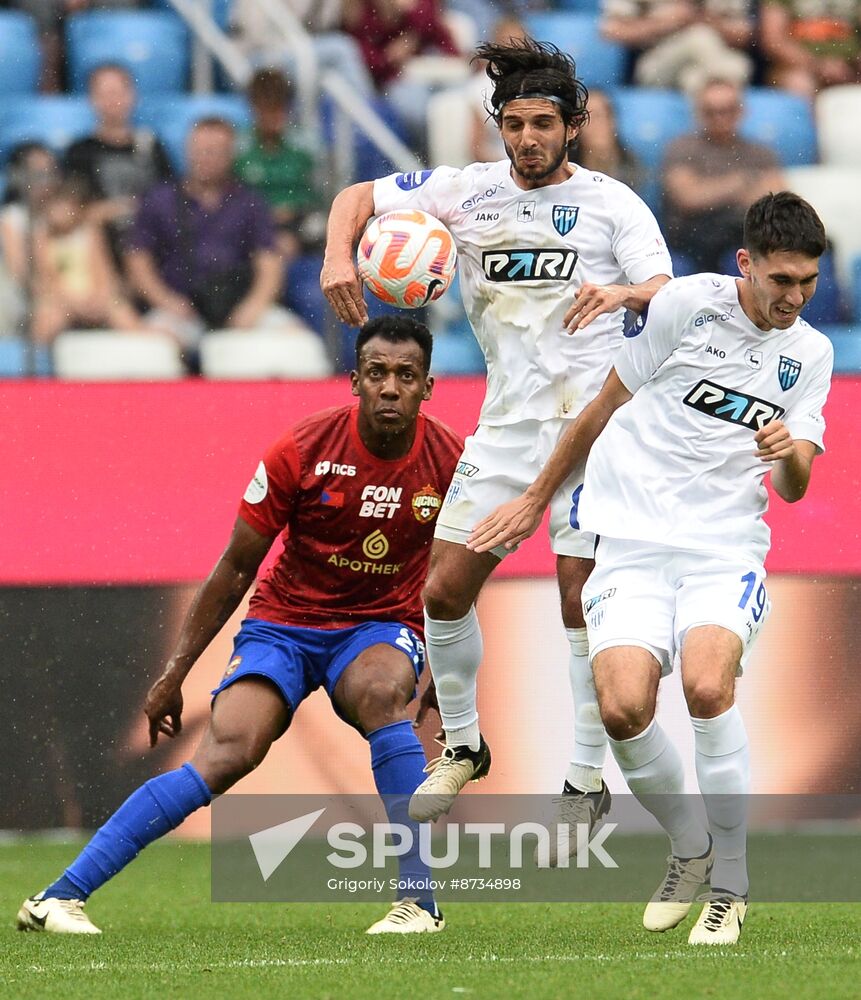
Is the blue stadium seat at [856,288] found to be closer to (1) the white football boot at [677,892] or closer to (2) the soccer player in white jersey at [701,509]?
(2) the soccer player in white jersey at [701,509]

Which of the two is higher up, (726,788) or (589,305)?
(589,305)

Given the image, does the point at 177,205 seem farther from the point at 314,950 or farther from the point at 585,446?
the point at 314,950

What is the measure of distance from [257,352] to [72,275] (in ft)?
3.25

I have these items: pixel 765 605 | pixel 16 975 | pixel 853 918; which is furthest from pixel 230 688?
pixel 853 918

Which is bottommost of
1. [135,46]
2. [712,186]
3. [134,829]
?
[134,829]

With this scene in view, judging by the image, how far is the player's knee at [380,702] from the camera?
5.62m

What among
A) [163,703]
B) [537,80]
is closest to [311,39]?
[537,80]

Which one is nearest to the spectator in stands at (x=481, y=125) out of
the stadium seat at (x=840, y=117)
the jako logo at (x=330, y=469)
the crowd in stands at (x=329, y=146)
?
the crowd in stands at (x=329, y=146)

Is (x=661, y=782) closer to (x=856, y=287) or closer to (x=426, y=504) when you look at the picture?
Result: (x=426, y=504)

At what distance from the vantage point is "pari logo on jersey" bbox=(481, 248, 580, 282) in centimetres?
580

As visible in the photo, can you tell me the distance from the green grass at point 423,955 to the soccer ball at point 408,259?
2.03 metres

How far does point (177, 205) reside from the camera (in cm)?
895

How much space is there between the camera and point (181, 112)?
9.55 m

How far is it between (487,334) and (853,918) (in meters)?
2.32
